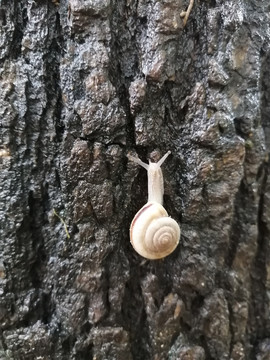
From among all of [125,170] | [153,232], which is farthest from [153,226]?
[125,170]

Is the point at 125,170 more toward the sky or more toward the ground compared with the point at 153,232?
more toward the sky

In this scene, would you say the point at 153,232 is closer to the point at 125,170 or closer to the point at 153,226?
the point at 153,226

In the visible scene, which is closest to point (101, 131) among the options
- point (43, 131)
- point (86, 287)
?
point (43, 131)

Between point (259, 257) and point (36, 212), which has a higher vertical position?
point (36, 212)

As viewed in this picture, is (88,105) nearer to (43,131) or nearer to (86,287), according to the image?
(43,131)

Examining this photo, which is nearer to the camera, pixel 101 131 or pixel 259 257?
pixel 101 131

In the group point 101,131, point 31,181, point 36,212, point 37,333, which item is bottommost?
point 37,333
